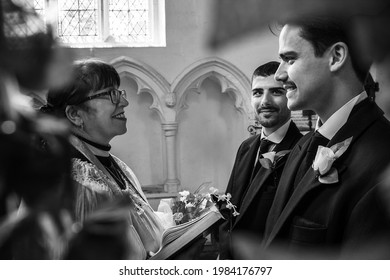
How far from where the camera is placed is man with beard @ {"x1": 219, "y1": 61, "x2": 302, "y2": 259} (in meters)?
1.01

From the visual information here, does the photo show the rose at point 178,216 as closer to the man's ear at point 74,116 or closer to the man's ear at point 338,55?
the man's ear at point 74,116

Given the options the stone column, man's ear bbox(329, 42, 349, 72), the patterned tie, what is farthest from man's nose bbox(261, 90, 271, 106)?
man's ear bbox(329, 42, 349, 72)

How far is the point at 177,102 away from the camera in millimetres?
1835

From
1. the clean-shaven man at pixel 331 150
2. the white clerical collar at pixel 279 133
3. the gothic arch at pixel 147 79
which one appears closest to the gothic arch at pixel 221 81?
the gothic arch at pixel 147 79

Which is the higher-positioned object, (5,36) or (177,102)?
(5,36)

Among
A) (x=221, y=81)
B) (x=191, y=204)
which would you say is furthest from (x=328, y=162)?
(x=221, y=81)

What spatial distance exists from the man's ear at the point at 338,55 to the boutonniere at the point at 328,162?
0.12 meters

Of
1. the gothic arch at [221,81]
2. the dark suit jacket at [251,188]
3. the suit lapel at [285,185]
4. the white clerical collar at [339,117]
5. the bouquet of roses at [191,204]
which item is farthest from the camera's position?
the gothic arch at [221,81]

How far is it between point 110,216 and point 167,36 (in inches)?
42.2

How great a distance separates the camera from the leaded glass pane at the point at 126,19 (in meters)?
1.13
